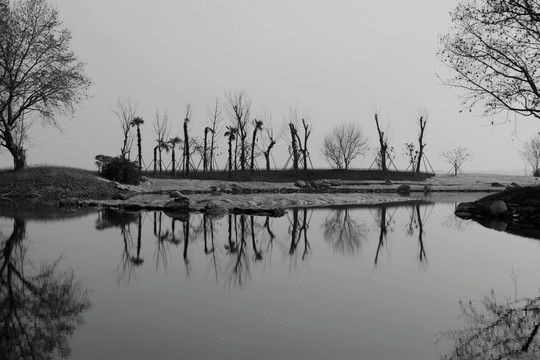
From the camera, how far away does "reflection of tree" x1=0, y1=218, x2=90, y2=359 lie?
4.39 meters

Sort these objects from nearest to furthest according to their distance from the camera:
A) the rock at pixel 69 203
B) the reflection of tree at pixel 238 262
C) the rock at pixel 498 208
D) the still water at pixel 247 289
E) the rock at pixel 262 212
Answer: the still water at pixel 247 289 → the reflection of tree at pixel 238 262 → the rock at pixel 262 212 → the rock at pixel 498 208 → the rock at pixel 69 203

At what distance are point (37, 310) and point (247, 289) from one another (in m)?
2.52

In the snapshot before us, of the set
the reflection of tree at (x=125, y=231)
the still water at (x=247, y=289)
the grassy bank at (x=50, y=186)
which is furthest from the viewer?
the grassy bank at (x=50, y=186)

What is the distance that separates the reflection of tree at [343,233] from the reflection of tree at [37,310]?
534cm

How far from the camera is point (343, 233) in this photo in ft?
42.9

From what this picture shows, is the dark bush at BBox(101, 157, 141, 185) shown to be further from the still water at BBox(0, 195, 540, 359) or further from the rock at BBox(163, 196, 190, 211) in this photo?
the still water at BBox(0, 195, 540, 359)

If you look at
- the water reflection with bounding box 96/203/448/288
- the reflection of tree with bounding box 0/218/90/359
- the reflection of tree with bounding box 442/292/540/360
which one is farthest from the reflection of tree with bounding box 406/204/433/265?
the reflection of tree with bounding box 0/218/90/359

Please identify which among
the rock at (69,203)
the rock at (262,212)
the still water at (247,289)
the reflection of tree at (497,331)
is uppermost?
the rock at (69,203)

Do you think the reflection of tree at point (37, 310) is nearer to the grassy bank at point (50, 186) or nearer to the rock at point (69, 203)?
the rock at point (69, 203)

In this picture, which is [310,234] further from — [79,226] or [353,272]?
[79,226]

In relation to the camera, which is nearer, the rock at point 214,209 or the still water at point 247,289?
the still water at point 247,289

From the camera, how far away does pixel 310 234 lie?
12617 mm

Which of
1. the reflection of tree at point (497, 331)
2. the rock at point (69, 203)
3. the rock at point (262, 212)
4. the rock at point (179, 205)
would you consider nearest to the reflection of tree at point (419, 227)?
the reflection of tree at point (497, 331)

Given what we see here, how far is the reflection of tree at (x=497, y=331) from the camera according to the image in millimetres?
4484
